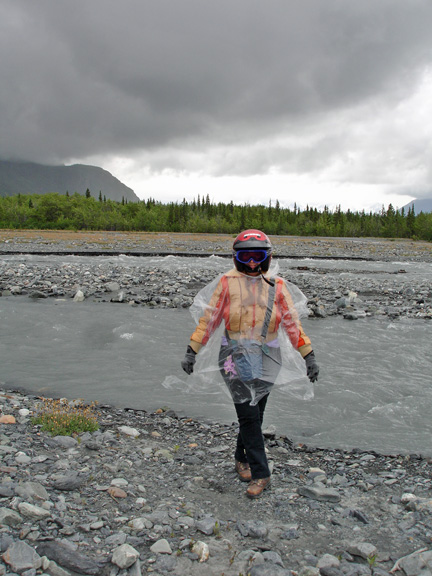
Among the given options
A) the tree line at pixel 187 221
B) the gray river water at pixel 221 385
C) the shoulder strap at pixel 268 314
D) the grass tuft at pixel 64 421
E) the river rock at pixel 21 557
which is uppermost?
the tree line at pixel 187 221

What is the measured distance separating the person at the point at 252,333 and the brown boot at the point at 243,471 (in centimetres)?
1

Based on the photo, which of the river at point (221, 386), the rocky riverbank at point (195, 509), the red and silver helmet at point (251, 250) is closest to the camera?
Answer: the rocky riverbank at point (195, 509)

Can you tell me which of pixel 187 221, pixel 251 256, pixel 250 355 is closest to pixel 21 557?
pixel 250 355

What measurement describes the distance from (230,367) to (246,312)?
2.04ft

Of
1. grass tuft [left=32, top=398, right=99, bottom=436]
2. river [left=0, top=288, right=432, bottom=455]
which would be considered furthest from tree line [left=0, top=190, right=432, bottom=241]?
grass tuft [left=32, top=398, right=99, bottom=436]

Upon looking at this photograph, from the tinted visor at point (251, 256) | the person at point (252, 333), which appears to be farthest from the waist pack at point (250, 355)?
the tinted visor at point (251, 256)

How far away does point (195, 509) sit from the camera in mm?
4145

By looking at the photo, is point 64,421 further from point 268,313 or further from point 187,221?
point 187,221

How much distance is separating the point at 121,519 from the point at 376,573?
209 cm

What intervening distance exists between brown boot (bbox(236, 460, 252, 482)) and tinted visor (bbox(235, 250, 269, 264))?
90.3 inches

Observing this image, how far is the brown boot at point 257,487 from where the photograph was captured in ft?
14.7

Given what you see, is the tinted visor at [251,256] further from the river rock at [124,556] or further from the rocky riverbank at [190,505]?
the river rock at [124,556]

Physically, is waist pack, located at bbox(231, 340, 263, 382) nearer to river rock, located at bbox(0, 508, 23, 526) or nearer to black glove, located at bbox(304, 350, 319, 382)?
black glove, located at bbox(304, 350, 319, 382)

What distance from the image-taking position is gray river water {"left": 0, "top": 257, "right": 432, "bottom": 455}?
6.88m
